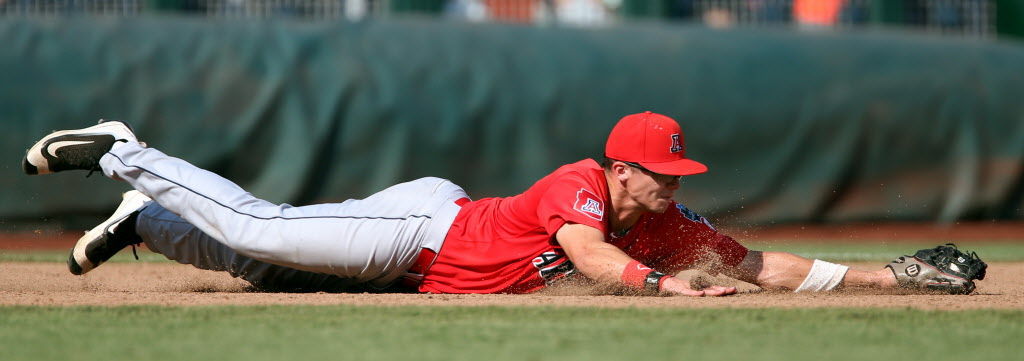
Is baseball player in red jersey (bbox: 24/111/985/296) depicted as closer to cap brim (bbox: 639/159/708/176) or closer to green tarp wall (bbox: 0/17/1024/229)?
cap brim (bbox: 639/159/708/176)

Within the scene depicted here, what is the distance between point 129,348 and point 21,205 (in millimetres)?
5754

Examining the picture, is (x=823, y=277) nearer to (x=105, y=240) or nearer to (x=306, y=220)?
(x=306, y=220)

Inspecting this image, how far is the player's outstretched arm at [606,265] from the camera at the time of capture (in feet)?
13.2

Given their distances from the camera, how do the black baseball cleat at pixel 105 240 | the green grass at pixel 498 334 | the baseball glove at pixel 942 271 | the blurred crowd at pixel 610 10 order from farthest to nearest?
the blurred crowd at pixel 610 10 → the black baseball cleat at pixel 105 240 → the baseball glove at pixel 942 271 → the green grass at pixel 498 334

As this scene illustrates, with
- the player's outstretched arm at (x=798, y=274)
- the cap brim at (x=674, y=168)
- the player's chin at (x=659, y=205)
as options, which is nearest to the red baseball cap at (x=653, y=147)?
the cap brim at (x=674, y=168)

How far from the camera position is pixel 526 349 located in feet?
9.73

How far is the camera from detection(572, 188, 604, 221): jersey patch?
4113 mm

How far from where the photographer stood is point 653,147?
166 inches

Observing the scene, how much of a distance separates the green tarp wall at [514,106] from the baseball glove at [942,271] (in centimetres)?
466

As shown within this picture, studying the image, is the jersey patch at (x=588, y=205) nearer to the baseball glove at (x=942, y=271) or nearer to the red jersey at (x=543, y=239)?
the red jersey at (x=543, y=239)

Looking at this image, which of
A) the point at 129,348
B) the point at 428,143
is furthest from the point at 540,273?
the point at 428,143

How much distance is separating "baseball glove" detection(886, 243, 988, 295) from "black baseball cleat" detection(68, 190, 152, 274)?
3.08m

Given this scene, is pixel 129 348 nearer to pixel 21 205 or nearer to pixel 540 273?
pixel 540 273

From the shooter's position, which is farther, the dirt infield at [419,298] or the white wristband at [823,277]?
the white wristband at [823,277]
